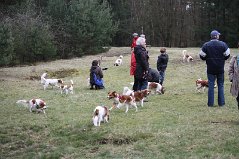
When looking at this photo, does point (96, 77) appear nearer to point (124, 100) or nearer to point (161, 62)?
point (161, 62)

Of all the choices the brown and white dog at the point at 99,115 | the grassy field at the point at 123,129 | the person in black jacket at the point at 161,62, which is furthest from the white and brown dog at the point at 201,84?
the brown and white dog at the point at 99,115

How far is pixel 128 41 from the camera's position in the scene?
5984 cm

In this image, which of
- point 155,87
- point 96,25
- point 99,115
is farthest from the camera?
point 96,25

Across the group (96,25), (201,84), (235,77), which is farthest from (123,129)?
(96,25)

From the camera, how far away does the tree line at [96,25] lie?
3556 centimetres

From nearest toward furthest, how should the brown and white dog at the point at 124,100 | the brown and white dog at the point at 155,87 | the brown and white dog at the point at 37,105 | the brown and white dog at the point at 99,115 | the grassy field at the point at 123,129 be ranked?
1. the grassy field at the point at 123,129
2. the brown and white dog at the point at 99,115
3. the brown and white dog at the point at 124,100
4. the brown and white dog at the point at 37,105
5. the brown and white dog at the point at 155,87

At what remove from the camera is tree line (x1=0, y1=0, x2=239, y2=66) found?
35.6 meters

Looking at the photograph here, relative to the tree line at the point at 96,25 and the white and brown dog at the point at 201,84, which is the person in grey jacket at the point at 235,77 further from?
the tree line at the point at 96,25

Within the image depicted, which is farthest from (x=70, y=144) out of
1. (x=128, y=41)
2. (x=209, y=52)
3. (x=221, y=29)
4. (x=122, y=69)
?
(x=128, y=41)

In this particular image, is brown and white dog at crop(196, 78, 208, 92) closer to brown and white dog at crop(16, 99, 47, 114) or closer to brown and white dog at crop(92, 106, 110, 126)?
brown and white dog at crop(16, 99, 47, 114)

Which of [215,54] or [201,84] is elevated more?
[215,54]

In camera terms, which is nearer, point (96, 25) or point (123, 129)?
point (123, 129)

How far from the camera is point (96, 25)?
136ft

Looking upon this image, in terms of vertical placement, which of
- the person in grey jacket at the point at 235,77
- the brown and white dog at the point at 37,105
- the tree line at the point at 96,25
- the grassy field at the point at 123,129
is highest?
the tree line at the point at 96,25
